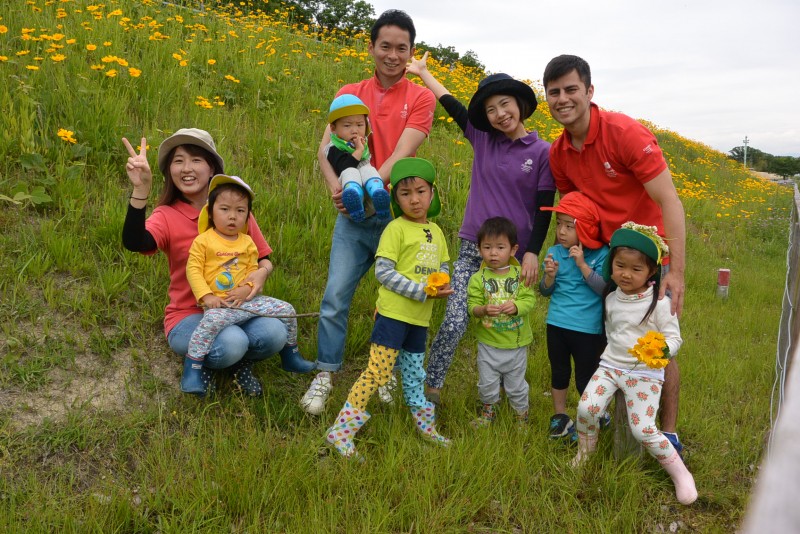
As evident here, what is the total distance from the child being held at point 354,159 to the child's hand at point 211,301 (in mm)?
844

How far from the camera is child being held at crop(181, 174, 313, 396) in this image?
3068 mm

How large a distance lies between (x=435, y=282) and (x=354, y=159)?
2.96ft

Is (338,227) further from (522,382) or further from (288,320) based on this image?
(522,382)

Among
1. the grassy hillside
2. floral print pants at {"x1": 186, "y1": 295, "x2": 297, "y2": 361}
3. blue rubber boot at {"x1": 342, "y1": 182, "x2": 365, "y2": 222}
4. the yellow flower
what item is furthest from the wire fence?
the yellow flower

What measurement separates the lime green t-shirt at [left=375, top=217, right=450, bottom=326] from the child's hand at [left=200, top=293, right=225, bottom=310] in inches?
33.1

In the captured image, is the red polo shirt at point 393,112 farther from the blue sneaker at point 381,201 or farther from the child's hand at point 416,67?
the blue sneaker at point 381,201

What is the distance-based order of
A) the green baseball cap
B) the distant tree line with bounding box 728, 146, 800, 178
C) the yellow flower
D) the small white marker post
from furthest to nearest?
1. the distant tree line with bounding box 728, 146, 800, 178
2. the small white marker post
3. the yellow flower
4. the green baseball cap

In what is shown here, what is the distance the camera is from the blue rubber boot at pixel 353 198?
3.17m

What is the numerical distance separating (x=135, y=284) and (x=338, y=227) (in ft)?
4.41

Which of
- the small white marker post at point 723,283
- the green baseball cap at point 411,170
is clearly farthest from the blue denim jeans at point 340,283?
the small white marker post at point 723,283

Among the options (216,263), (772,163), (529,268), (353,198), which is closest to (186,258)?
(216,263)

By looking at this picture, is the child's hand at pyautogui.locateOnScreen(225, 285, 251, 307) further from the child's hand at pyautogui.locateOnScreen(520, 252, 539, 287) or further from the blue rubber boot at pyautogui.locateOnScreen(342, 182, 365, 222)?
the child's hand at pyautogui.locateOnScreen(520, 252, 539, 287)

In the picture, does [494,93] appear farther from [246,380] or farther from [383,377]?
[246,380]

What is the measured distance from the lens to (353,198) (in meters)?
3.18
